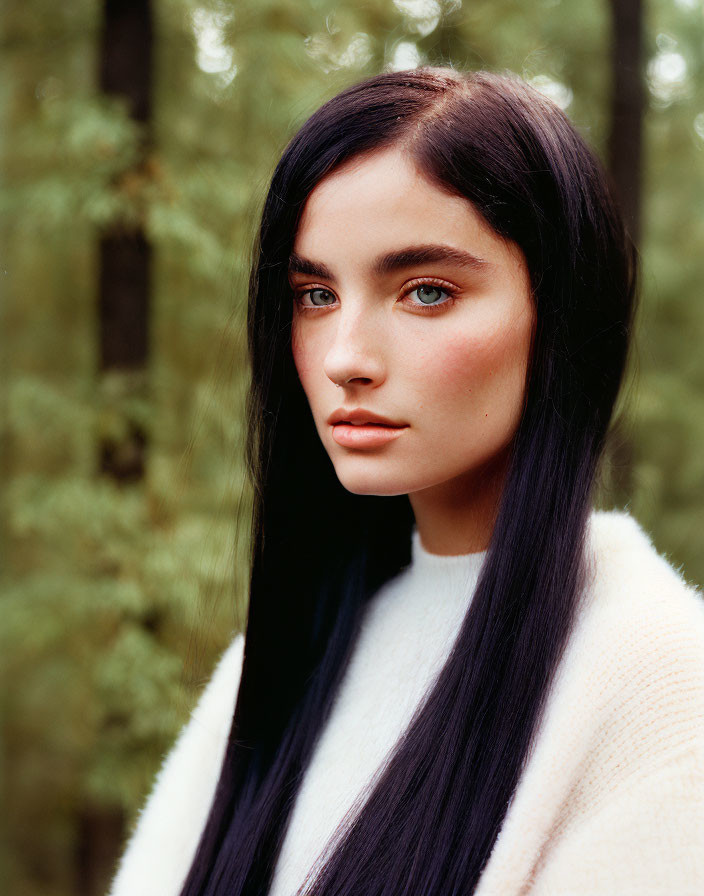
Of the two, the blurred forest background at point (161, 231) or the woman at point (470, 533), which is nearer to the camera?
the woman at point (470, 533)

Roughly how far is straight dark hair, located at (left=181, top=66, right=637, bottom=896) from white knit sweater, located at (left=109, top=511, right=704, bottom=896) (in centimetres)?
4

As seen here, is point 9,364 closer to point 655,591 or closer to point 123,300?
point 123,300

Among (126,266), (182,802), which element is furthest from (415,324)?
(126,266)

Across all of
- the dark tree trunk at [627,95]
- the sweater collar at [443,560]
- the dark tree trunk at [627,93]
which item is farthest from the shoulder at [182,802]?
the dark tree trunk at [627,93]

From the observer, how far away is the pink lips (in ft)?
3.95

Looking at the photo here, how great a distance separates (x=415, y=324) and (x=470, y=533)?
385 mm

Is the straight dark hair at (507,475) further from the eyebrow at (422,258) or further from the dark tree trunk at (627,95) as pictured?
the dark tree trunk at (627,95)

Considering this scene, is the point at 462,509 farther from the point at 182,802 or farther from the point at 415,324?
the point at 182,802

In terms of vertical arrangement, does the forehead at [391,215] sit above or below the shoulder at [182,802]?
above

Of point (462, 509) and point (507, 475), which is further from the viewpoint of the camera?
point (462, 509)

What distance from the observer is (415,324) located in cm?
118

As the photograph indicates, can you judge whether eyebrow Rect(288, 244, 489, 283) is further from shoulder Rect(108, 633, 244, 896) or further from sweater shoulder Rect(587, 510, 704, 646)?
shoulder Rect(108, 633, 244, 896)

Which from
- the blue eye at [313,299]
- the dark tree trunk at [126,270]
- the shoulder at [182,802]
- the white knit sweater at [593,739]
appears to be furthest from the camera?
the dark tree trunk at [126,270]

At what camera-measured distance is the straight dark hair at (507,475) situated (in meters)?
1.10
